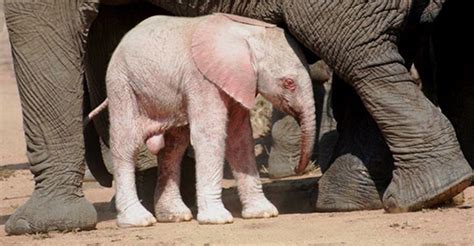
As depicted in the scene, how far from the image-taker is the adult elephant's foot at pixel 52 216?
9766mm

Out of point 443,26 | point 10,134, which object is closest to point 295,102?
point 443,26

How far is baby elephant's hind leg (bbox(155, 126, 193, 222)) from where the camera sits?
32.9 feet

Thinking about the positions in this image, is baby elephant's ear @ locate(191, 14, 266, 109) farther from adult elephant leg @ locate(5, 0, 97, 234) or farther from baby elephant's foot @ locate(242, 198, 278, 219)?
adult elephant leg @ locate(5, 0, 97, 234)

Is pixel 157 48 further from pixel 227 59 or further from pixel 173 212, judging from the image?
pixel 173 212

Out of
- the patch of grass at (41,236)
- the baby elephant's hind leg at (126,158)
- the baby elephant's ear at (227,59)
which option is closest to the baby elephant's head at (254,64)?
the baby elephant's ear at (227,59)

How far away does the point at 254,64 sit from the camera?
31.8 ft

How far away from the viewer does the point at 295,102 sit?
32.0ft

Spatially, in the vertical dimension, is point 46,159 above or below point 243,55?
below

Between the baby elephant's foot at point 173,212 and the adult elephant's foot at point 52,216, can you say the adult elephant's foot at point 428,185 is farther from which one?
the adult elephant's foot at point 52,216

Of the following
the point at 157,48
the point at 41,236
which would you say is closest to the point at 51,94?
the point at 157,48

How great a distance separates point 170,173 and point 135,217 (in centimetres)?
42

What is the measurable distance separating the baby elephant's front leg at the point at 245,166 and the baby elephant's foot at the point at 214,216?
25 cm

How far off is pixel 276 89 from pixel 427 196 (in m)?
0.96

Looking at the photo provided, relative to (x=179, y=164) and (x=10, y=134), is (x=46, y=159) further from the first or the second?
(x=10, y=134)
